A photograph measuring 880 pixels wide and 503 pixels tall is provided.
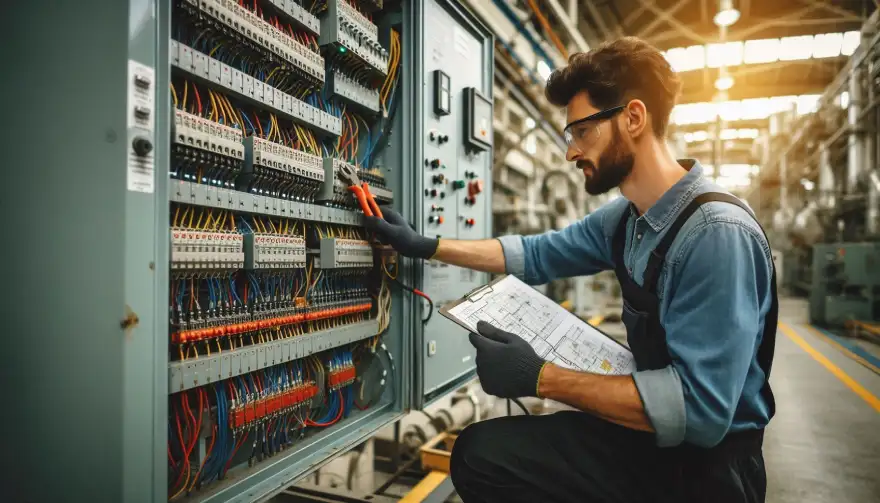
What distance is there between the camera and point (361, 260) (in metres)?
1.97

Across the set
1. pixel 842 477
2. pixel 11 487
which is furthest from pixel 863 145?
pixel 11 487

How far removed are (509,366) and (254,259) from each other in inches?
33.4

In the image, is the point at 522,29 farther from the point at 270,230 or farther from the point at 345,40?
the point at 270,230

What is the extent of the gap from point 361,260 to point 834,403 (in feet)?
12.5

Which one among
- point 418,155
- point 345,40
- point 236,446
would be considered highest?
point 345,40

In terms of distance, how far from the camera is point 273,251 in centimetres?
163

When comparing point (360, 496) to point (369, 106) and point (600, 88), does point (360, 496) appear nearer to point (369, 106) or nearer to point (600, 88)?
point (369, 106)

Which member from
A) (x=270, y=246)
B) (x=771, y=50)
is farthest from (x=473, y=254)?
(x=771, y=50)

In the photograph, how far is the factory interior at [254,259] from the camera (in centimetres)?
109

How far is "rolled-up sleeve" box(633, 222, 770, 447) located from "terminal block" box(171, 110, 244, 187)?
1.29 meters

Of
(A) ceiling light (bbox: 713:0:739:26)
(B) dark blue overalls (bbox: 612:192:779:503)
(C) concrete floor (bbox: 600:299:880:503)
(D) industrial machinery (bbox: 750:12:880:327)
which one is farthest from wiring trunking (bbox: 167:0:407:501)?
(D) industrial machinery (bbox: 750:12:880:327)

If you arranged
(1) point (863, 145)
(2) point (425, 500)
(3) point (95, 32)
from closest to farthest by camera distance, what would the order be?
(3) point (95, 32), (2) point (425, 500), (1) point (863, 145)

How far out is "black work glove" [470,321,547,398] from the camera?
1333mm

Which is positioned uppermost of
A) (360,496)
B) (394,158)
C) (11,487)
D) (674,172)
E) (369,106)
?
(369,106)
